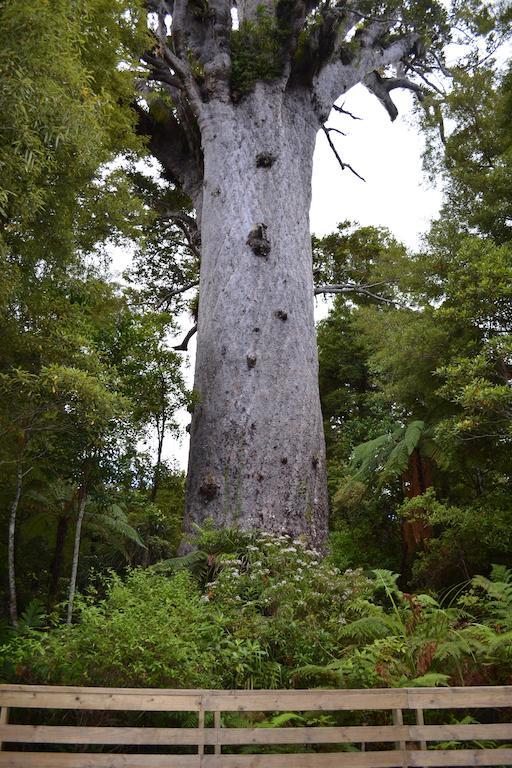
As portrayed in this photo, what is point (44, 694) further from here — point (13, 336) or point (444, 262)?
point (444, 262)

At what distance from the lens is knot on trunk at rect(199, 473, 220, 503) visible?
5.97 metres

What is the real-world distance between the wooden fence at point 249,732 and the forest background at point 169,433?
0.30 meters

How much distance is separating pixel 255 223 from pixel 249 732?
5310 millimetres

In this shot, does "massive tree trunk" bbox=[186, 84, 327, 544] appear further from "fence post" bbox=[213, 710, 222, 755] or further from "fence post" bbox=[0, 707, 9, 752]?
"fence post" bbox=[0, 707, 9, 752]

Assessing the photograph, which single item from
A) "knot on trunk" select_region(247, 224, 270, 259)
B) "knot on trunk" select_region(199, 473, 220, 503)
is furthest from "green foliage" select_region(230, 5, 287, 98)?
"knot on trunk" select_region(199, 473, 220, 503)

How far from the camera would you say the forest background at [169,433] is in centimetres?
364

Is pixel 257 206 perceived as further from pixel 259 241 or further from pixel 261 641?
pixel 261 641

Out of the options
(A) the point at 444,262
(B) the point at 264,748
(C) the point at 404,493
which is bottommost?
(B) the point at 264,748

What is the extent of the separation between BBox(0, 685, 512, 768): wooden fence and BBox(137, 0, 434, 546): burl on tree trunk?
2696 millimetres

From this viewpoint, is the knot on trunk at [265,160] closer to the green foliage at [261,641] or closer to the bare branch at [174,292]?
the bare branch at [174,292]

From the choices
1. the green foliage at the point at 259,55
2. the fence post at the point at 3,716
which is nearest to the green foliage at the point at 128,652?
the fence post at the point at 3,716

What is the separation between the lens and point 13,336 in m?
4.77

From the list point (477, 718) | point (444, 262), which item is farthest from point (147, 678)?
point (444, 262)

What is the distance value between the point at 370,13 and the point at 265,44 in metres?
1.79
